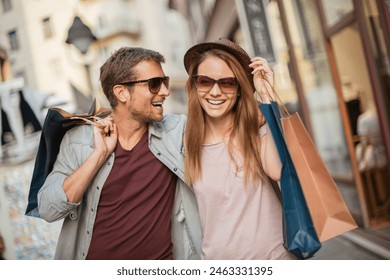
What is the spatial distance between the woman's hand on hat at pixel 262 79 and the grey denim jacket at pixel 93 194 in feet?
1.69

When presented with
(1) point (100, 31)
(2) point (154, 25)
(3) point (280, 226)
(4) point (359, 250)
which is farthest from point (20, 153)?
(4) point (359, 250)

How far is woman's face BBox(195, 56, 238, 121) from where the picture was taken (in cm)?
221

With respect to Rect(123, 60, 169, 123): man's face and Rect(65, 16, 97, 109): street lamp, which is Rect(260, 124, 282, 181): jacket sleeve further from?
Rect(65, 16, 97, 109): street lamp

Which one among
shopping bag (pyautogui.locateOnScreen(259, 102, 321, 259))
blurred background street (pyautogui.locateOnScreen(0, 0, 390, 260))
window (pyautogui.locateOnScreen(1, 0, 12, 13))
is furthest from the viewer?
window (pyautogui.locateOnScreen(1, 0, 12, 13))

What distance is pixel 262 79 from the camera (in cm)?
220

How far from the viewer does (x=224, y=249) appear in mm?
2189

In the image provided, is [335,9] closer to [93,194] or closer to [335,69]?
[335,69]

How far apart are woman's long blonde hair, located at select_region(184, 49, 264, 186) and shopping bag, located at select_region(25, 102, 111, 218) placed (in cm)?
61

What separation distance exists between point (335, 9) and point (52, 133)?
233 cm

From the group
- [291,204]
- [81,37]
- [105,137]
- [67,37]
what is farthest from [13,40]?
[291,204]

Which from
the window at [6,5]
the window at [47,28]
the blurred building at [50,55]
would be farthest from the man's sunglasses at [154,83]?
the window at [6,5]

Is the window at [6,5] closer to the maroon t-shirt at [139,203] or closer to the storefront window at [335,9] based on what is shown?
the maroon t-shirt at [139,203]

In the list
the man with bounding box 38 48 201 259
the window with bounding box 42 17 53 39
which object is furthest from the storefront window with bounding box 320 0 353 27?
the window with bounding box 42 17 53 39
